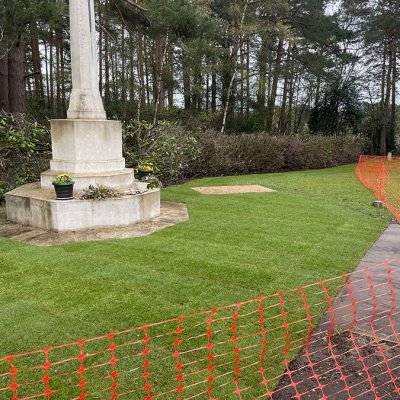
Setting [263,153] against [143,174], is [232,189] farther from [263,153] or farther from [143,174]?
[263,153]

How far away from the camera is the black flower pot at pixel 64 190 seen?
5.82 meters

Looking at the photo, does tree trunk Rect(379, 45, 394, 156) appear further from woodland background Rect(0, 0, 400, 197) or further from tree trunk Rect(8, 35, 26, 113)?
tree trunk Rect(8, 35, 26, 113)

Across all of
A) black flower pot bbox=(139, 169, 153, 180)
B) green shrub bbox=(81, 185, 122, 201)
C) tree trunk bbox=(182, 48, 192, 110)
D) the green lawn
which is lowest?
the green lawn

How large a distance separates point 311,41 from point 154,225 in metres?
20.5

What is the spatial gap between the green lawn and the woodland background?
476 cm

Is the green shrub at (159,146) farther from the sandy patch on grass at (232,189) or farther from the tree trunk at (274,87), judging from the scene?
the tree trunk at (274,87)

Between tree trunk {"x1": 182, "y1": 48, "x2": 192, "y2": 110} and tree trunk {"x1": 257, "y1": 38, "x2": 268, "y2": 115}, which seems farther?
tree trunk {"x1": 257, "y1": 38, "x2": 268, "y2": 115}

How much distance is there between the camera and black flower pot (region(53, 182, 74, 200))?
582 centimetres

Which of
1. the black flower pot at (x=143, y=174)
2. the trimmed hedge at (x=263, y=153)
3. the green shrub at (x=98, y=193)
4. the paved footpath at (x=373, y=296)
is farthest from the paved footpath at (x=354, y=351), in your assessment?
the trimmed hedge at (x=263, y=153)

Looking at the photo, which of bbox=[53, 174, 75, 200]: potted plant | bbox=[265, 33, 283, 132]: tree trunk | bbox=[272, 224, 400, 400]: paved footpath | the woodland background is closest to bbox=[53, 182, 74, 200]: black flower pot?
bbox=[53, 174, 75, 200]: potted plant

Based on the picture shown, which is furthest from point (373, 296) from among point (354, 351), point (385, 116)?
point (385, 116)

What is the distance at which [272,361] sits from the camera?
2.81 metres

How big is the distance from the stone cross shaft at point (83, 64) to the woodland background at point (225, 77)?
2938 mm

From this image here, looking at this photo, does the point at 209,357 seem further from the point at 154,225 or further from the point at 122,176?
the point at 122,176
